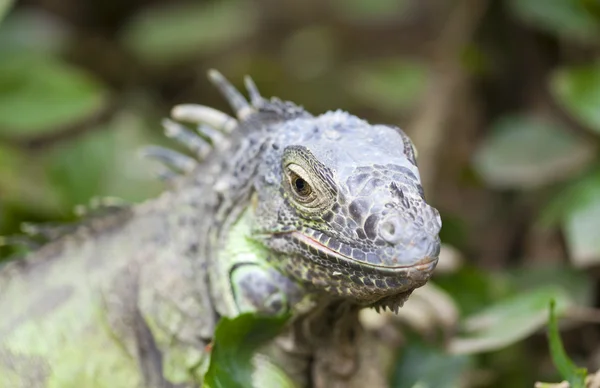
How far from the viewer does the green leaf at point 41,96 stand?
5.98 meters

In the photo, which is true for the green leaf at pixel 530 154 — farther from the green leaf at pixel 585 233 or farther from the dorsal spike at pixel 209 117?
the dorsal spike at pixel 209 117

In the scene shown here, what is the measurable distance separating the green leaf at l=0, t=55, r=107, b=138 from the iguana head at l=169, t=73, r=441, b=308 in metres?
3.01

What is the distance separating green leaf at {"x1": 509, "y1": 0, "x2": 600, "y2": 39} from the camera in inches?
224

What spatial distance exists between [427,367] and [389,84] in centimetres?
457

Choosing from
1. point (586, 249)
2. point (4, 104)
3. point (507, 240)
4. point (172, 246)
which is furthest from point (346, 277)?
point (4, 104)

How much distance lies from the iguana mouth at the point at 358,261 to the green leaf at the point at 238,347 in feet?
1.17

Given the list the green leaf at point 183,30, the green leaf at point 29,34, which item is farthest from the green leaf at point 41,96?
the green leaf at point 183,30

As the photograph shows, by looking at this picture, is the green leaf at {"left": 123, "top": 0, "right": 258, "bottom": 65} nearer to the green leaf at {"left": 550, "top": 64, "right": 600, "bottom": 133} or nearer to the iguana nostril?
the green leaf at {"left": 550, "top": 64, "right": 600, "bottom": 133}

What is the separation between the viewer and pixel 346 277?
9.47ft

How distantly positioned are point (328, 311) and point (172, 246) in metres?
0.77

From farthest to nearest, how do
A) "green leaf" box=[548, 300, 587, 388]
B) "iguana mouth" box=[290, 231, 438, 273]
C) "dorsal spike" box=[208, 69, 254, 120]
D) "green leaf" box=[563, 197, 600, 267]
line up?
"green leaf" box=[563, 197, 600, 267] → "dorsal spike" box=[208, 69, 254, 120] → "green leaf" box=[548, 300, 587, 388] → "iguana mouth" box=[290, 231, 438, 273]

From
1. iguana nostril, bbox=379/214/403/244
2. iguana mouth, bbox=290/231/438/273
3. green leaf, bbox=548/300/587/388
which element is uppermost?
iguana nostril, bbox=379/214/403/244

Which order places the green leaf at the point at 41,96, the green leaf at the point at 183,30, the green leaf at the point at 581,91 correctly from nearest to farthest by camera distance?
the green leaf at the point at 581,91
the green leaf at the point at 41,96
the green leaf at the point at 183,30

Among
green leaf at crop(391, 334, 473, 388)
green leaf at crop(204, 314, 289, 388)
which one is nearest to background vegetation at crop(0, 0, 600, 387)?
green leaf at crop(391, 334, 473, 388)
